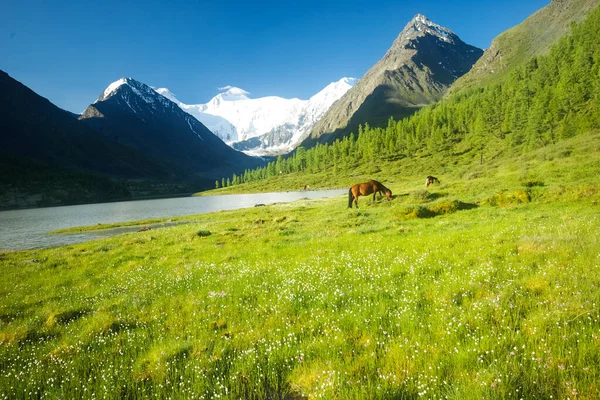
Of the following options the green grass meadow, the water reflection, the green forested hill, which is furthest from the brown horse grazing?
the green forested hill

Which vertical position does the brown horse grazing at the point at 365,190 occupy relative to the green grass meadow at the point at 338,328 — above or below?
above

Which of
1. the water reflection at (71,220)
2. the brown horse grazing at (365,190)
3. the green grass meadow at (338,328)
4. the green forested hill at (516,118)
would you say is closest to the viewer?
the green grass meadow at (338,328)

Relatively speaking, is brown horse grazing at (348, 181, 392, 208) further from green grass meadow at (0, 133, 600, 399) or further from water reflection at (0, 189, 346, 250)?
water reflection at (0, 189, 346, 250)

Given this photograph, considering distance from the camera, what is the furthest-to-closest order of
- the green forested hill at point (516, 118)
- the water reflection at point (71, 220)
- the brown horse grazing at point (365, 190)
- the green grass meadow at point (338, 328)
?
the green forested hill at point (516, 118) < the water reflection at point (71, 220) < the brown horse grazing at point (365, 190) < the green grass meadow at point (338, 328)

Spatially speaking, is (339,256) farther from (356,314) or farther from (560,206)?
(560,206)

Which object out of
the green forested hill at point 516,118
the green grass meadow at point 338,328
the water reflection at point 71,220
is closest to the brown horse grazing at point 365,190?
the green grass meadow at point 338,328

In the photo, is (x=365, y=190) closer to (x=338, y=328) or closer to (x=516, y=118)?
(x=338, y=328)

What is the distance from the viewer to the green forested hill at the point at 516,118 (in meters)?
88.1

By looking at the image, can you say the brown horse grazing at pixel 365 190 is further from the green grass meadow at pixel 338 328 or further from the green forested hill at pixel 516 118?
the green forested hill at pixel 516 118

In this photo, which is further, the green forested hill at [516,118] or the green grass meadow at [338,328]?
the green forested hill at [516,118]

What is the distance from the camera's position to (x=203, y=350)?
251 inches

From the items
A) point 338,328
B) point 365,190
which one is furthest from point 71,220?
point 338,328

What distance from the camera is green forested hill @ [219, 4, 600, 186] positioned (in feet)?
289

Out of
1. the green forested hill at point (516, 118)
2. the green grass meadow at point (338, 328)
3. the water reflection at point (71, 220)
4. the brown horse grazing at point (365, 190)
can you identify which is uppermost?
the green forested hill at point (516, 118)
